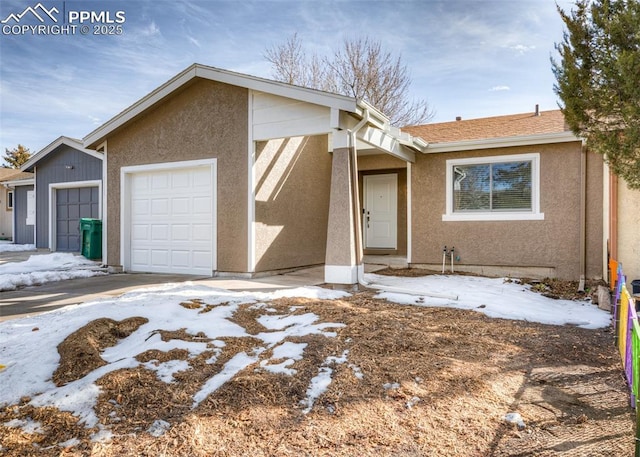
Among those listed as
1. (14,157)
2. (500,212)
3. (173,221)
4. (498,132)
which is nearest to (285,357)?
(173,221)

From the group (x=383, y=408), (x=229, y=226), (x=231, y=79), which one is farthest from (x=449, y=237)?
(x=383, y=408)

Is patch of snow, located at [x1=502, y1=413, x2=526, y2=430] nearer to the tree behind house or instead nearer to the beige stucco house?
the beige stucco house

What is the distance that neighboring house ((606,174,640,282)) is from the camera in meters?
6.47

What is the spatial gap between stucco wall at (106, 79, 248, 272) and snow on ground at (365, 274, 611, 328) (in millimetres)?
2960

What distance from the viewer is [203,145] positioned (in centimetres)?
851

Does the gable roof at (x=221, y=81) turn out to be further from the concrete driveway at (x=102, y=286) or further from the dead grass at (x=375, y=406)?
the dead grass at (x=375, y=406)

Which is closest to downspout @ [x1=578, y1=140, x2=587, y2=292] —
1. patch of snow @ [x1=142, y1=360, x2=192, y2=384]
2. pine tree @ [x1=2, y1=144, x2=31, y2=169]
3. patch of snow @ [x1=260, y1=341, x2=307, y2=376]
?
patch of snow @ [x1=260, y1=341, x2=307, y2=376]

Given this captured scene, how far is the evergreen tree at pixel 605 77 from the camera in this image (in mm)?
4965

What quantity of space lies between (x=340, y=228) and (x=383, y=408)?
14.5ft

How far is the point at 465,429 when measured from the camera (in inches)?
95.7

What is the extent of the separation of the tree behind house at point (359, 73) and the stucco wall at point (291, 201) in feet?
36.8

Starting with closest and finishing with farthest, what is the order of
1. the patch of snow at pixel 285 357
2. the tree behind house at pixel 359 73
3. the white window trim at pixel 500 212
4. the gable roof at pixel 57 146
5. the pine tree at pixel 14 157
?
the patch of snow at pixel 285 357, the white window trim at pixel 500 212, the gable roof at pixel 57 146, the tree behind house at pixel 359 73, the pine tree at pixel 14 157

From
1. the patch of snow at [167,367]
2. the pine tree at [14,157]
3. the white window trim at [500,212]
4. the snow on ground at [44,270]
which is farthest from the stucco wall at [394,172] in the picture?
the pine tree at [14,157]

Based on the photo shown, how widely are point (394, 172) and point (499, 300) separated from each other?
610 cm
